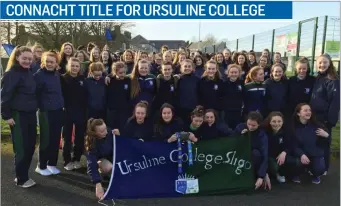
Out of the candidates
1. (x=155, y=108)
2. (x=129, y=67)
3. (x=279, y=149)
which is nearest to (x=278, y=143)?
(x=279, y=149)

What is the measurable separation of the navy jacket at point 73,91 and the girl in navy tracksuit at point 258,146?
261cm

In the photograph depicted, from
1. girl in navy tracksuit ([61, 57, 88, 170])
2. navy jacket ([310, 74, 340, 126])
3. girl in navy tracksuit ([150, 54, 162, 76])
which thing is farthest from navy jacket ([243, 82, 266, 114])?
girl in navy tracksuit ([150, 54, 162, 76])

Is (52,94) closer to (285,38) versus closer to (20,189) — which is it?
(20,189)

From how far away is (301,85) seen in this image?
19.5ft

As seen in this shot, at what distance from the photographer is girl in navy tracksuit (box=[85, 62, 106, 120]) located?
5820mm

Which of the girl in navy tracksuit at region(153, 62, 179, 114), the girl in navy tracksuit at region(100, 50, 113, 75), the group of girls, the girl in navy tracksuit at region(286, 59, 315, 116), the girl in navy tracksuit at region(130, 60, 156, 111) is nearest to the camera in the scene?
the group of girls

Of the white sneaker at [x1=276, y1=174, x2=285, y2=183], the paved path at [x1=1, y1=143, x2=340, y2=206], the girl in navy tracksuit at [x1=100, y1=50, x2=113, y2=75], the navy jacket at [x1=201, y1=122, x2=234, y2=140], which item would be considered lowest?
the paved path at [x1=1, y1=143, x2=340, y2=206]

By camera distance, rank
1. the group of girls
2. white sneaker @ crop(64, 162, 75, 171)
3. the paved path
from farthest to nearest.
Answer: white sneaker @ crop(64, 162, 75, 171)
the group of girls
the paved path

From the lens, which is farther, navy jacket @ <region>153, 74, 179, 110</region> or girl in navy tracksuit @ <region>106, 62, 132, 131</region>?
navy jacket @ <region>153, 74, 179, 110</region>

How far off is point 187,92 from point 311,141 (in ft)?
7.20

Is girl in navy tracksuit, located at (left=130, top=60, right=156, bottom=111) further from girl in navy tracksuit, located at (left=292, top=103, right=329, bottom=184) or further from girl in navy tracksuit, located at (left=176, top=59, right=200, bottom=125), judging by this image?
girl in navy tracksuit, located at (left=292, top=103, right=329, bottom=184)

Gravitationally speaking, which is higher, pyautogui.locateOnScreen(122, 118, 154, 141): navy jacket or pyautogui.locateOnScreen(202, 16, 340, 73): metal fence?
pyautogui.locateOnScreen(202, 16, 340, 73): metal fence

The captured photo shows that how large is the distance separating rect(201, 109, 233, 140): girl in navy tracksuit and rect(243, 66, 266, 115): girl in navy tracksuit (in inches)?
38.9

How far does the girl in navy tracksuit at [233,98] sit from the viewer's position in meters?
6.07
